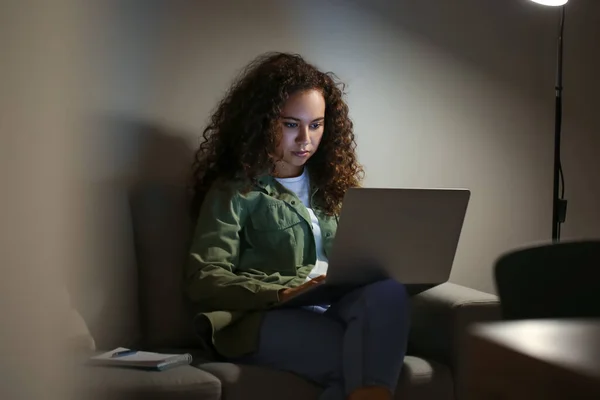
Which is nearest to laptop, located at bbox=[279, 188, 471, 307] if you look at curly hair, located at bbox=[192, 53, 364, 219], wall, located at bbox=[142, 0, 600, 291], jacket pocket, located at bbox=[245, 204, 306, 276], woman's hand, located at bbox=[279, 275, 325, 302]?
woman's hand, located at bbox=[279, 275, 325, 302]

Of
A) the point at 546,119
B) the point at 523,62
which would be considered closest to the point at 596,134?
the point at 546,119

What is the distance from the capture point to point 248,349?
6.04 ft

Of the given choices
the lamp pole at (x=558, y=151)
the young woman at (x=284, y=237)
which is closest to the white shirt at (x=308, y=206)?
the young woman at (x=284, y=237)

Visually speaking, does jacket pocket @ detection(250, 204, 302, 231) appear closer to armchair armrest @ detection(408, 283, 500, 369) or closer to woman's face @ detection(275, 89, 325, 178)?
woman's face @ detection(275, 89, 325, 178)

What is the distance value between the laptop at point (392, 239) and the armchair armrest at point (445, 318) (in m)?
0.10

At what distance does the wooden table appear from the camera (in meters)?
0.67

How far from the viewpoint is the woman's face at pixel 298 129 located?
2.21 meters

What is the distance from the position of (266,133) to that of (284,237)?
297 millimetres

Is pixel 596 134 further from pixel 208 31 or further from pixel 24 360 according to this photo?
pixel 24 360

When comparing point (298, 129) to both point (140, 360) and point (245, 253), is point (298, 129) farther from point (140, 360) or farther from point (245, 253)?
point (140, 360)

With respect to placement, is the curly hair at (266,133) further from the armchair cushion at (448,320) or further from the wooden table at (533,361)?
the wooden table at (533,361)

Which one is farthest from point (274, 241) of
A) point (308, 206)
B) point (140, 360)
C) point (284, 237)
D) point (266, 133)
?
point (140, 360)

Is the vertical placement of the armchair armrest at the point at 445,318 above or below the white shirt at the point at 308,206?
below

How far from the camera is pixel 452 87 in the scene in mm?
2795
